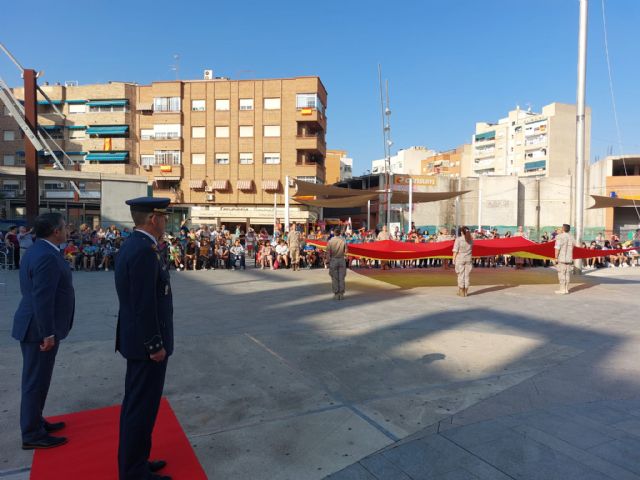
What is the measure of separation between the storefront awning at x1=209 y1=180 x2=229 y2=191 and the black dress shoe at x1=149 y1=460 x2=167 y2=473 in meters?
43.0

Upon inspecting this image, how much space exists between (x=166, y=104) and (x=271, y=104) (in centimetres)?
1083

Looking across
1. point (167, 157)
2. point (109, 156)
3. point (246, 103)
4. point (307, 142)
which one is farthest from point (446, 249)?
point (109, 156)

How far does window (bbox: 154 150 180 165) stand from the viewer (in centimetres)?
4578

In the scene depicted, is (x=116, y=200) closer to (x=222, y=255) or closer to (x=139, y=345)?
(x=222, y=255)

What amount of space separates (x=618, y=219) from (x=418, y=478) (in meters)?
49.3

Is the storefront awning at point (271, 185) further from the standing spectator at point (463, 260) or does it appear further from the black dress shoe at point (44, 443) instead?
the black dress shoe at point (44, 443)

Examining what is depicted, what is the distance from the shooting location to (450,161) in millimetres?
93562

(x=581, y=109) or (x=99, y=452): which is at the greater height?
(x=581, y=109)

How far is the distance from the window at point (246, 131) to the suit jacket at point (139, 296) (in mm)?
43907

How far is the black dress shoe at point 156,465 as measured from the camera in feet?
9.82

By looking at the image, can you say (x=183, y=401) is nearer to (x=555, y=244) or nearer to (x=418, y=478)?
(x=418, y=478)

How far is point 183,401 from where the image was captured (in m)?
4.16

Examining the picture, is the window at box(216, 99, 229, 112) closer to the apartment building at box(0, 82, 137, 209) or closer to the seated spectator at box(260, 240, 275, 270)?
the apartment building at box(0, 82, 137, 209)

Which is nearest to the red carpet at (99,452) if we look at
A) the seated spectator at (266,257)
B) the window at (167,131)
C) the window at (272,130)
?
the seated spectator at (266,257)
